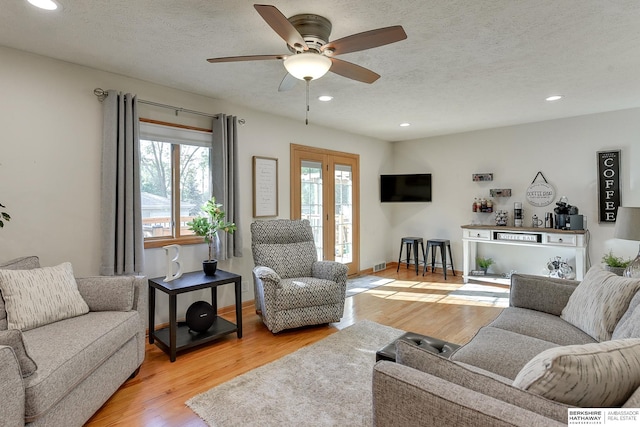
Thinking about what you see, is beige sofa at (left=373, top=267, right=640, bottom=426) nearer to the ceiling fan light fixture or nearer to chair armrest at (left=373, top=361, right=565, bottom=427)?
chair armrest at (left=373, top=361, right=565, bottom=427)

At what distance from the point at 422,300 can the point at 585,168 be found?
114 inches

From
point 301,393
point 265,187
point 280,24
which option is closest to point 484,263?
point 265,187

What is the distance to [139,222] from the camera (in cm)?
301

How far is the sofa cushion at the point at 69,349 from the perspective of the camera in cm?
150

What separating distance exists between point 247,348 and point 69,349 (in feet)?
4.66

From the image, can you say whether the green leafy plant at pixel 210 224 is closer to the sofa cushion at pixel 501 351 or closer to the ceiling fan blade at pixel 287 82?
the ceiling fan blade at pixel 287 82

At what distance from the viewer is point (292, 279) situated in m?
3.54

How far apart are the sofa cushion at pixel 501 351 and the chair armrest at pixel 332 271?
1.66 m

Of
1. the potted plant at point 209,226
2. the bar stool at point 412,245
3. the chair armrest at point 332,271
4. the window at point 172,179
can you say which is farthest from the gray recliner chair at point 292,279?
the bar stool at point 412,245

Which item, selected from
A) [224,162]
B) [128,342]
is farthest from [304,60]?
[128,342]

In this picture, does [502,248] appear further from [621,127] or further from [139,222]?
[139,222]

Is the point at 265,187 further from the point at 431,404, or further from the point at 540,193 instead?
the point at 540,193

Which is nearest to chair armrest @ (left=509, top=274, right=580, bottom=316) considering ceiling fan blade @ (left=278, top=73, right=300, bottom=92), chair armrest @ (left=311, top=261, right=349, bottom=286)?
chair armrest @ (left=311, top=261, right=349, bottom=286)

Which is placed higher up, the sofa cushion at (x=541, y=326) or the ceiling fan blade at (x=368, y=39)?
the ceiling fan blade at (x=368, y=39)
